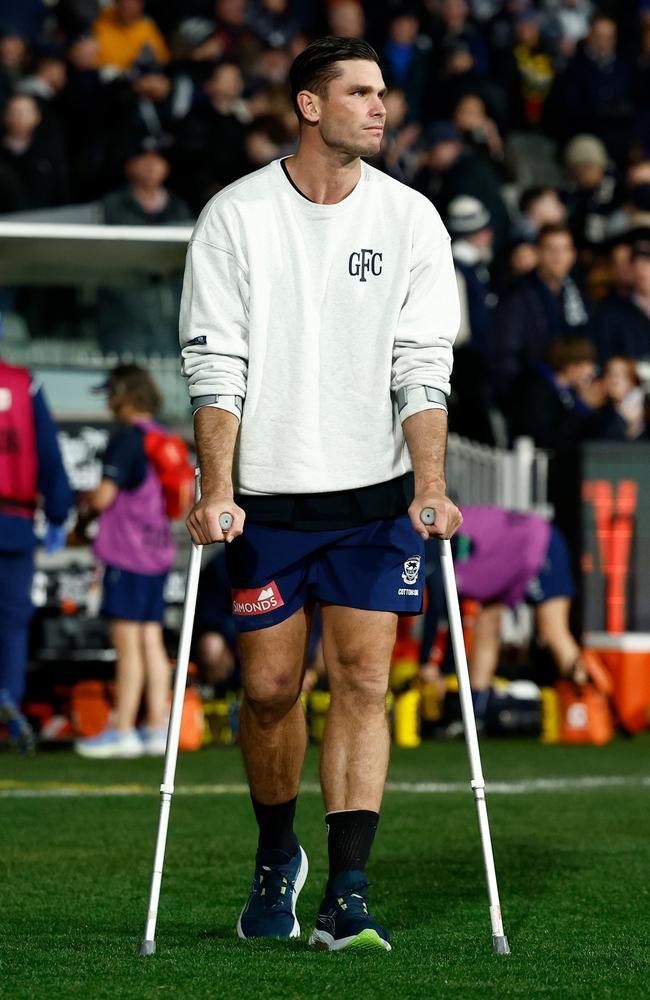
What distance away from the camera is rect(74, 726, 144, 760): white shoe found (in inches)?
452

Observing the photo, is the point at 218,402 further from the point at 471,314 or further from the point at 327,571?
the point at 471,314

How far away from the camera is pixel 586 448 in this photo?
13.2 metres

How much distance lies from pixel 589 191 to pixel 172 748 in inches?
607

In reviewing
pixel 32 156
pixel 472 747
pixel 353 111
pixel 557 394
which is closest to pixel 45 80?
pixel 32 156

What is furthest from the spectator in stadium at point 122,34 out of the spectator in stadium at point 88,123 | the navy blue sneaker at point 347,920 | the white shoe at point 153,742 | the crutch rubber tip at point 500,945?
the crutch rubber tip at point 500,945

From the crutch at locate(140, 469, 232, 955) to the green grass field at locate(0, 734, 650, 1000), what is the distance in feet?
0.30

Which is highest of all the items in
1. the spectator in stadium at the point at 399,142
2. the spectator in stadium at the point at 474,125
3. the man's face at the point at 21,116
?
the spectator in stadium at the point at 474,125

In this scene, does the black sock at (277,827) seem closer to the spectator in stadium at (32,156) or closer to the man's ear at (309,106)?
the man's ear at (309,106)

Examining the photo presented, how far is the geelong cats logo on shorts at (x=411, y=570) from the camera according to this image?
560 cm

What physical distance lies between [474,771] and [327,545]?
0.72 meters

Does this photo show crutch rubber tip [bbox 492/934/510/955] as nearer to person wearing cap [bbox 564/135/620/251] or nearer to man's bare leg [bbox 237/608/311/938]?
man's bare leg [bbox 237/608/311/938]

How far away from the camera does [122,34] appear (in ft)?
64.1

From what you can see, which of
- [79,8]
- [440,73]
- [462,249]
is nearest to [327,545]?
[462,249]

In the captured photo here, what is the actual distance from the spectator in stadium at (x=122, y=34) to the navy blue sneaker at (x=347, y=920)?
48.8ft
